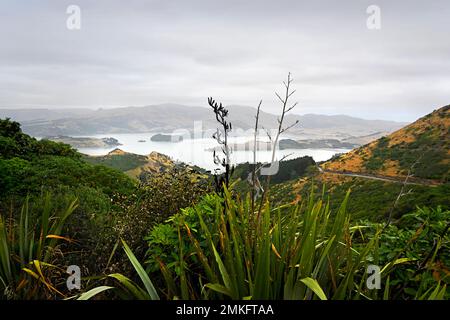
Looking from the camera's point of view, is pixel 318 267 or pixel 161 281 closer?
pixel 318 267

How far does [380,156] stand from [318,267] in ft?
192

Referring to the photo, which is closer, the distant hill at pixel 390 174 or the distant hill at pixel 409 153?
the distant hill at pixel 390 174

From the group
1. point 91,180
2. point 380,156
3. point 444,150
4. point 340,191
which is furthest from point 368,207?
point 380,156

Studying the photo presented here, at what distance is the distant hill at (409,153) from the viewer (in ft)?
140

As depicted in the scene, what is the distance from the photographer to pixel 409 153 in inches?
2078

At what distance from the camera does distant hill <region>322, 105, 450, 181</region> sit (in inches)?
1679

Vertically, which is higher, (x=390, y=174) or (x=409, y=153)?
(x=409, y=153)

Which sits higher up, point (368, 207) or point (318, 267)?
point (318, 267)

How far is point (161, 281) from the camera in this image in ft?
9.54

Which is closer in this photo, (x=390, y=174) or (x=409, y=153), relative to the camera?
(x=390, y=174)

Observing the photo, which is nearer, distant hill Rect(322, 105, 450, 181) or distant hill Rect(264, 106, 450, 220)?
distant hill Rect(264, 106, 450, 220)

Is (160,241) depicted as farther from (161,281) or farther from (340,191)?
(340,191)
